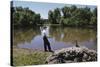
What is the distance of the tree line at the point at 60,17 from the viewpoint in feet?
7.52

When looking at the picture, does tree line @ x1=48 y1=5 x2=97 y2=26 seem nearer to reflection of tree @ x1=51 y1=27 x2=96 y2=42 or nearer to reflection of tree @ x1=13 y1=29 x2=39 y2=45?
reflection of tree @ x1=51 y1=27 x2=96 y2=42

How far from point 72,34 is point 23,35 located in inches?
23.7

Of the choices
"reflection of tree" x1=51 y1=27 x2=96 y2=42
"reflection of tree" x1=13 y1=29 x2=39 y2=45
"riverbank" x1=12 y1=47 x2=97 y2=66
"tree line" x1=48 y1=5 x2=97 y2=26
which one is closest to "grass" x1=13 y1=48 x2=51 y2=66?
"riverbank" x1=12 y1=47 x2=97 y2=66

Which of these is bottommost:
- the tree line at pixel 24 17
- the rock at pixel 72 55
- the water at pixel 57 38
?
the rock at pixel 72 55

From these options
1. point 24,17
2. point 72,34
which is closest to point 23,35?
point 24,17

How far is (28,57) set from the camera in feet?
7.64

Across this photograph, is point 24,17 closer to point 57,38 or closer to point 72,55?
point 57,38

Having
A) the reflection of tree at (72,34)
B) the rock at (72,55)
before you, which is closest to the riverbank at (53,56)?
the rock at (72,55)

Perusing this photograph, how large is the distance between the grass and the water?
55 mm

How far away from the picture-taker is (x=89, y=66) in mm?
2566

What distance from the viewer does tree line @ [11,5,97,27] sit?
7.52ft

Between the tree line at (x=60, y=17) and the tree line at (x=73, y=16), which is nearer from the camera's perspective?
the tree line at (x=60, y=17)

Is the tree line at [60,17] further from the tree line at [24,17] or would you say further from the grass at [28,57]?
the grass at [28,57]
